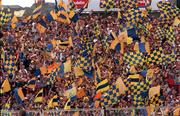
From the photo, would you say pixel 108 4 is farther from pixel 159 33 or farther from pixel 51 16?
pixel 159 33

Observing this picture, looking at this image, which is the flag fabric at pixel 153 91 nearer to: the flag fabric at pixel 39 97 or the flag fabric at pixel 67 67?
the flag fabric at pixel 67 67

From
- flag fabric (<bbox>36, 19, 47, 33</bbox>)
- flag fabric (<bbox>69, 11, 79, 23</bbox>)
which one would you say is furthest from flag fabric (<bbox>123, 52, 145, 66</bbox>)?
flag fabric (<bbox>36, 19, 47, 33</bbox>)

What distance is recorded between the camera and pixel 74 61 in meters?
26.6

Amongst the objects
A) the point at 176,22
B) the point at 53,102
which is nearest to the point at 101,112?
the point at 53,102

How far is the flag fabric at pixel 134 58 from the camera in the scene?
24.0m

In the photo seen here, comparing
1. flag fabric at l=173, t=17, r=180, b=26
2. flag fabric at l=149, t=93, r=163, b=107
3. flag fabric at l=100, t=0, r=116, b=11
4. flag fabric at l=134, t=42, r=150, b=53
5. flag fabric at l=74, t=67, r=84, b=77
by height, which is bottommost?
flag fabric at l=149, t=93, r=163, b=107

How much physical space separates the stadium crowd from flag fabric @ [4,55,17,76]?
0.04 meters

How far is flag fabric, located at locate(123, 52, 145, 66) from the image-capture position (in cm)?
2405

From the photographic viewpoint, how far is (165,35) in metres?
29.1

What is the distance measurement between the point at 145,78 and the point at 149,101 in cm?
79

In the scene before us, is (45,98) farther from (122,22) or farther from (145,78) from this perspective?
(122,22)

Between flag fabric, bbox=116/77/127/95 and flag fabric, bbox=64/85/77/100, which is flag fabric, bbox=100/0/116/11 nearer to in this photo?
flag fabric, bbox=64/85/77/100

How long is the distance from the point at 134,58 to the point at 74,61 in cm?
331

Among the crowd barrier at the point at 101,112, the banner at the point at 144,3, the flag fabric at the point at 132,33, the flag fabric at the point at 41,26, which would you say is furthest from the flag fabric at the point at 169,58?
the banner at the point at 144,3
